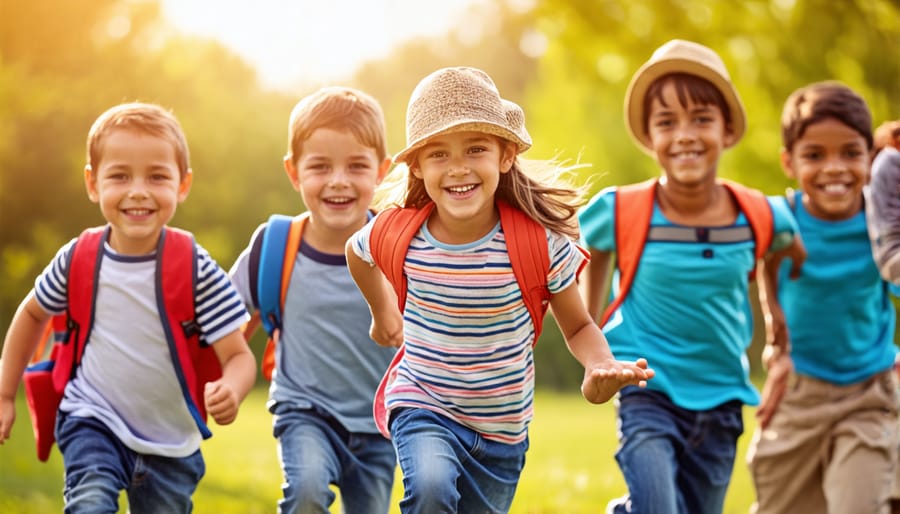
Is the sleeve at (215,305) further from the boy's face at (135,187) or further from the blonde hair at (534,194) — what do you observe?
the blonde hair at (534,194)

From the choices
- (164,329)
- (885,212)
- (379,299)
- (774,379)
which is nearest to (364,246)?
(379,299)

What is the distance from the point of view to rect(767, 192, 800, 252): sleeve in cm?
560

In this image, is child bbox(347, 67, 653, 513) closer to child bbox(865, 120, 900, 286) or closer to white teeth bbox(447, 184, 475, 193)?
white teeth bbox(447, 184, 475, 193)

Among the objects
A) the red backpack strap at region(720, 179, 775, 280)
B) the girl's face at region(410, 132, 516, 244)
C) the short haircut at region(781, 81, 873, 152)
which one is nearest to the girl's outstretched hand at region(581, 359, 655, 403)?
the girl's face at region(410, 132, 516, 244)

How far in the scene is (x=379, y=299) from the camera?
182 inches

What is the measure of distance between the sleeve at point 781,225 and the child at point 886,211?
46cm

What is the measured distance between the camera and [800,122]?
20.2 feet

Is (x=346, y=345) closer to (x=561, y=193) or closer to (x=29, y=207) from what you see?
(x=561, y=193)

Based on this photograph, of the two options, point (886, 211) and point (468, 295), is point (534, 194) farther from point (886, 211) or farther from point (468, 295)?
point (886, 211)

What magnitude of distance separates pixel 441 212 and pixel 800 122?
106 inches

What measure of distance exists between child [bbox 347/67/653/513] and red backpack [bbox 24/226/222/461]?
0.85 metres

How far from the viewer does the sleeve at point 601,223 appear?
5484mm

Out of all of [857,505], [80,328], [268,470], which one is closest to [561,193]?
[80,328]

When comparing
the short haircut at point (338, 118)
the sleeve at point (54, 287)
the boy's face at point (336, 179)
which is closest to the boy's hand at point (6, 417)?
the sleeve at point (54, 287)
